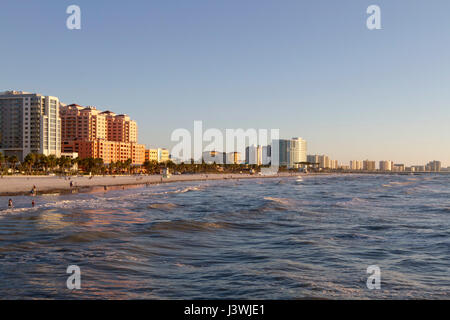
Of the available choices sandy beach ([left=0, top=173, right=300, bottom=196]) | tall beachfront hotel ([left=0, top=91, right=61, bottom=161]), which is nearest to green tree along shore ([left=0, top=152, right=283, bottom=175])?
tall beachfront hotel ([left=0, top=91, right=61, bottom=161])

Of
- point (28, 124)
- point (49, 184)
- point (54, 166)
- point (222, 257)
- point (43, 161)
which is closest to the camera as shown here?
point (222, 257)

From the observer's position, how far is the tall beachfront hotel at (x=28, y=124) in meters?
162

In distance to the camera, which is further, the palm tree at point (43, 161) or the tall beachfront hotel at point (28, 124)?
the tall beachfront hotel at point (28, 124)

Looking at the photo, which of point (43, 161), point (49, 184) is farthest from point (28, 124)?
point (49, 184)

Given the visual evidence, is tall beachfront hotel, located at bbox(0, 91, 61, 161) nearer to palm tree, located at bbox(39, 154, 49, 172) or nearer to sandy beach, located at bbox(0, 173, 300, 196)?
palm tree, located at bbox(39, 154, 49, 172)

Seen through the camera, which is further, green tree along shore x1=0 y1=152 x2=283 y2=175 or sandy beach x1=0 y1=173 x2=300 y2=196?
green tree along shore x1=0 y1=152 x2=283 y2=175

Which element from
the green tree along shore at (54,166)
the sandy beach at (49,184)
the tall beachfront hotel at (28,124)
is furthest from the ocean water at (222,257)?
the tall beachfront hotel at (28,124)

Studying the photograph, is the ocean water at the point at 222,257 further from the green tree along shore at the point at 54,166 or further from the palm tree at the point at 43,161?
the palm tree at the point at 43,161

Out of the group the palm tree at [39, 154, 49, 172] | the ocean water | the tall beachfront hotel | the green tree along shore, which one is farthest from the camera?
the tall beachfront hotel

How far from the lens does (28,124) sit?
534 ft

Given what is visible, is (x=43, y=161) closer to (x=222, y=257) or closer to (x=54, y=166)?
(x=54, y=166)

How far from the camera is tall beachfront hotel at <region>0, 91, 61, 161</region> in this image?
16188cm

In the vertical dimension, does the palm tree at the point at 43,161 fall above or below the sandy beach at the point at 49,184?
above
